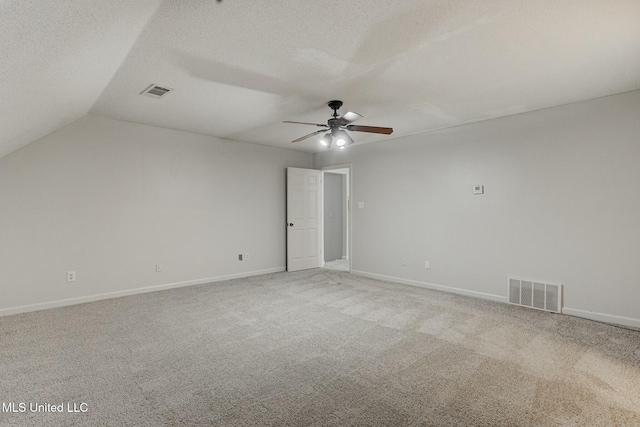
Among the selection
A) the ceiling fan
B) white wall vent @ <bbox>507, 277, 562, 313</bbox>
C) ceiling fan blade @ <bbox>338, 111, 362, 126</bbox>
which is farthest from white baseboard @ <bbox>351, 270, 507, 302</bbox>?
ceiling fan blade @ <bbox>338, 111, 362, 126</bbox>

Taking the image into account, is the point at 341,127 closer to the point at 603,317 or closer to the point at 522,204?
the point at 522,204

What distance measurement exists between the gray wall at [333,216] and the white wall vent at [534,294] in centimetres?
441

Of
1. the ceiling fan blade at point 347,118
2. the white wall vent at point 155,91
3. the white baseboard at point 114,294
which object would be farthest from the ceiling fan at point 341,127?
the white baseboard at point 114,294

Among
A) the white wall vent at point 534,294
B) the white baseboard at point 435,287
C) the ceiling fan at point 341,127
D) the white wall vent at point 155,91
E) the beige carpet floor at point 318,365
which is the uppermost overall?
the white wall vent at point 155,91

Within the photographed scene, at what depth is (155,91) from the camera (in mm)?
3443

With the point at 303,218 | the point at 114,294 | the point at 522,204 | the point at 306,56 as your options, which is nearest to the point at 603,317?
the point at 522,204

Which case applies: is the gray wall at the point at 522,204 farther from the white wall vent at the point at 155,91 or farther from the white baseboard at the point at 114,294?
the white wall vent at the point at 155,91

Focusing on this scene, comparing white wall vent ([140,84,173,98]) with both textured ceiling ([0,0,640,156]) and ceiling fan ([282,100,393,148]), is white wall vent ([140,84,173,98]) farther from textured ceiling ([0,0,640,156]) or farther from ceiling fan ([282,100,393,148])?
ceiling fan ([282,100,393,148])

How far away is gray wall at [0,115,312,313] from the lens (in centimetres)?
396

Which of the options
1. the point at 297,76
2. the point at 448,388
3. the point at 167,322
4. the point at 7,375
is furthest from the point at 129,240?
the point at 448,388

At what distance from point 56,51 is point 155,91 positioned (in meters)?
1.50

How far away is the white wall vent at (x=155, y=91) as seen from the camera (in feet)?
10.9

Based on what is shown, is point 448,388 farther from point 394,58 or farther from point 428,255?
point 428,255

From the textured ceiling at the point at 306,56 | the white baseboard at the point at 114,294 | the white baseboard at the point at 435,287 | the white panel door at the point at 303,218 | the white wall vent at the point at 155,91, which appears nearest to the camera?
the textured ceiling at the point at 306,56
